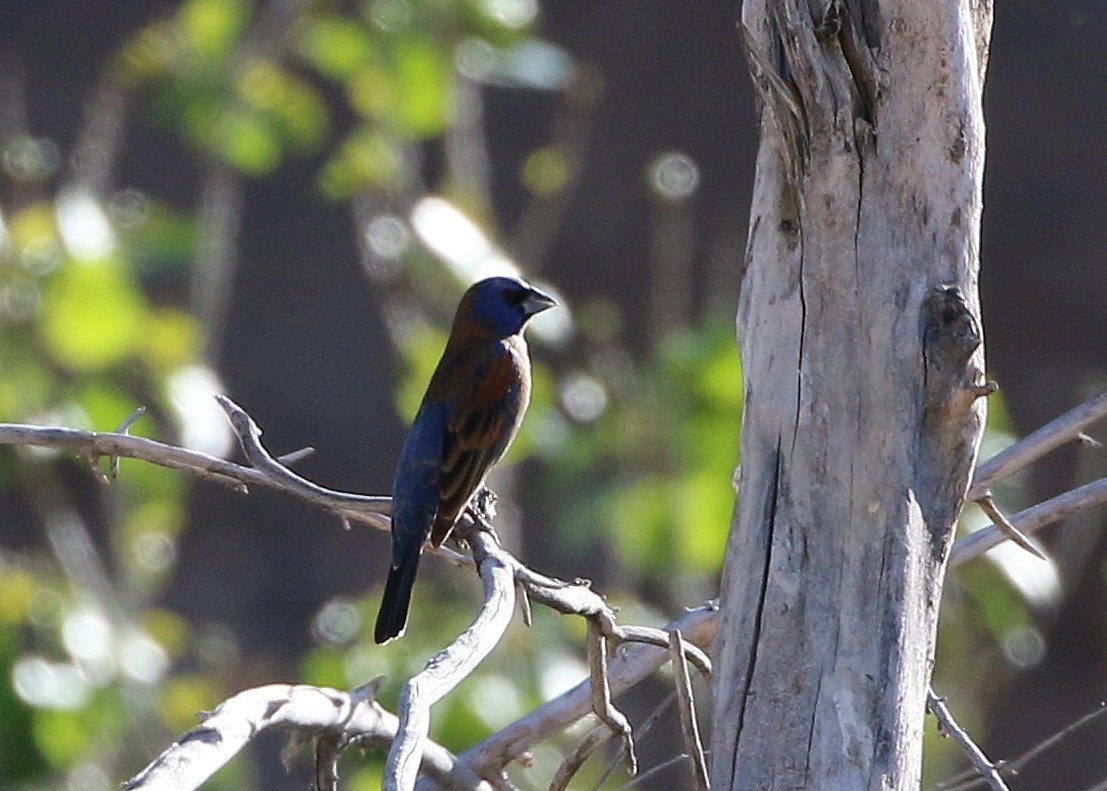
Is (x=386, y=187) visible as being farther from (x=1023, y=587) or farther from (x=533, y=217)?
(x=1023, y=587)

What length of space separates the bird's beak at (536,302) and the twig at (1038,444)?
1783 millimetres

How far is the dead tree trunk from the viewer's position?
2340mm

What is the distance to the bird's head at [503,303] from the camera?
14.5ft

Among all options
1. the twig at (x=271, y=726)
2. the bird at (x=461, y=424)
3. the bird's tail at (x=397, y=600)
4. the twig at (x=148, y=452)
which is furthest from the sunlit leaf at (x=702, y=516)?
the twig at (x=148, y=452)

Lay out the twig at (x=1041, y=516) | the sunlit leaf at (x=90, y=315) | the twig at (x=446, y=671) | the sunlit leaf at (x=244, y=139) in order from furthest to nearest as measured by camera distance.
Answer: the sunlit leaf at (x=244, y=139) → the sunlit leaf at (x=90, y=315) → the twig at (x=1041, y=516) → the twig at (x=446, y=671)

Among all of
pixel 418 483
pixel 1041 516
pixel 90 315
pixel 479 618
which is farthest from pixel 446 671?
pixel 90 315

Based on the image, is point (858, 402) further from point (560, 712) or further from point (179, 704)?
point (179, 704)

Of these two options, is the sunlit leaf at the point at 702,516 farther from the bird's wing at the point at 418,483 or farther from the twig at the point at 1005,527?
the twig at the point at 1005,527

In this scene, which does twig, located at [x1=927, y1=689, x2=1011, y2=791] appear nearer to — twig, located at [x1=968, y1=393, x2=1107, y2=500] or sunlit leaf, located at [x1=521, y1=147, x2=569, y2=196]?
twig, located at [x1=968, y1=393, x2=1107, y2=500]

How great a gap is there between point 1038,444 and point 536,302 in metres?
1.91

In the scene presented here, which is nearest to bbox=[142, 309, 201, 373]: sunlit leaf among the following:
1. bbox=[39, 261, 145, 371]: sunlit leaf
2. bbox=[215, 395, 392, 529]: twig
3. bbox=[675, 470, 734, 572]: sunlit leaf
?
bbox=[39, 261, 145, 371]: sunlit leaf

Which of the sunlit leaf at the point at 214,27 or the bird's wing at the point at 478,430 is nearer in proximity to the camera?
the bird's wing at the point at 478,430

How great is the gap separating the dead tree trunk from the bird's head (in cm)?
202

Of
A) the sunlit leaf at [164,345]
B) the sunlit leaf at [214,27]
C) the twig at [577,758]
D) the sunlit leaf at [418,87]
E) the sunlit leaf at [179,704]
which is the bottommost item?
the twig at [577,758]
